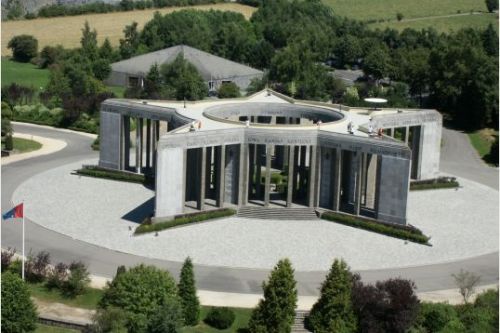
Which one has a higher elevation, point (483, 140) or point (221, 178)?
point (221, 178)

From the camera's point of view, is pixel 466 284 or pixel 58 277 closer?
pixel 58 277

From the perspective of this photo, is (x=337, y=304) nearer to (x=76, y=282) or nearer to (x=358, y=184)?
(x=76, y=282)

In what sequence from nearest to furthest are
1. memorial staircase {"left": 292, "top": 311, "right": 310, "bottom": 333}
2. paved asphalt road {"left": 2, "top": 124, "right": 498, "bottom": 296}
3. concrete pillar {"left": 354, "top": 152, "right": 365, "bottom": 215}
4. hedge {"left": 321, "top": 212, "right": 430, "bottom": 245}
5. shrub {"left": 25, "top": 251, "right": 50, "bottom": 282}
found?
memorial staircase {"left": 292, "top": 311, "right": 310, "bottom": 333} → shrub {"left": 25, "top": 251, "right": 50, "bottom": 282} → paved asphalt road {"left": 2, "top": 124, "right": 498, "bottom": 296} → hedge {"left": 321, "top": 212, "right": 430, "bottom": 245} → concrete pillar {"left": 354, "top": 152, "right": 365, "bottom": 215}

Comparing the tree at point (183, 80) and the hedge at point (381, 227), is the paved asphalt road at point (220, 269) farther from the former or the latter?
the tree at point (183, 80)

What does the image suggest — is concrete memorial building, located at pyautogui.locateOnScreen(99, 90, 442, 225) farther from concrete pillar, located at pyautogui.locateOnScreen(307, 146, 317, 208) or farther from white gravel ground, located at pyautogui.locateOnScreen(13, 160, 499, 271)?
white gravel ground, located at pyautogui.locateOnScreen(13, 160, 499, 271)

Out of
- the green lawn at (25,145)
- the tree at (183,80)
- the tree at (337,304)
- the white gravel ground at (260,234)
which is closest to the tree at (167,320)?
the tree at (337,304)

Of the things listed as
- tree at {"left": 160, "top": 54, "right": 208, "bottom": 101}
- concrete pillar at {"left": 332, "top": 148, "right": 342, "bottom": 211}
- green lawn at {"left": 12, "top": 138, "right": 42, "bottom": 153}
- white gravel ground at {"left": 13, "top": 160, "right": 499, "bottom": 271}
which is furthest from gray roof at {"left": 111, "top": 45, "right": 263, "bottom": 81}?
concrete pillar at {"left": 332, "top": 148, "right": 342, "bottom": 211}

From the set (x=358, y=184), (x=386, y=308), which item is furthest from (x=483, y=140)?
(x=386, y=308)

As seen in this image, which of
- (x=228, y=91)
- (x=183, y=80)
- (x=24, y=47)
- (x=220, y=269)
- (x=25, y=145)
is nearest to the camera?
(x=220, y=269)
